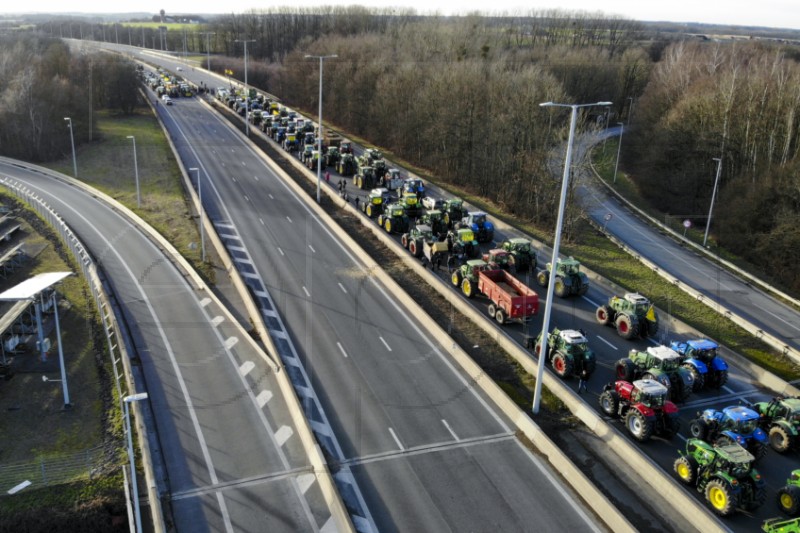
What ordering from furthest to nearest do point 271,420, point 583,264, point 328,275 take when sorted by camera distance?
point 583,264, point 328,275, point 271,420

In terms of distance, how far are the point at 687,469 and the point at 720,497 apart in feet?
4.46

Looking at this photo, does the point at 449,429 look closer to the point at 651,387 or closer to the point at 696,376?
the point at 651,387

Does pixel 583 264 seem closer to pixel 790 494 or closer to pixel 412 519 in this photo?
pixel 790 494

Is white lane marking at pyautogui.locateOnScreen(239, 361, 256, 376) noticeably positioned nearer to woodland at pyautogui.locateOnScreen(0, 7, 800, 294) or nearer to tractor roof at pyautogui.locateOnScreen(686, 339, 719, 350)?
tractor roof at pyautogui.locateOnScreen(686, 339, 719, 350)

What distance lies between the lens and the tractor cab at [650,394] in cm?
2177

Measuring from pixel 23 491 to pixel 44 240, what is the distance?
99.5 feet

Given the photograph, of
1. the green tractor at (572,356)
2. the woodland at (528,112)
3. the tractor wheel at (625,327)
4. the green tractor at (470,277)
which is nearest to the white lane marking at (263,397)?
the green tractor at (572,356)

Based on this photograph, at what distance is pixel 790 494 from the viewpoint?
18234 mm

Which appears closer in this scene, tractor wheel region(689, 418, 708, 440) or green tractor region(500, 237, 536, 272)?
tractor wheel region(689, 418, 708, 440)

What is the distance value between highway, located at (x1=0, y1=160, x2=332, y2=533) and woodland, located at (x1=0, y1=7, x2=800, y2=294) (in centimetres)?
2947

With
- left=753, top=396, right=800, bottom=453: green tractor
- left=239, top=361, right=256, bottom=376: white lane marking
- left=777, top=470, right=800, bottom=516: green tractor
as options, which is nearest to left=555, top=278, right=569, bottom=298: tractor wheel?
left=753, top=396, right=800, bottom=453: green tractor

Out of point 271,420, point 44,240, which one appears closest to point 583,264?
point 271,420

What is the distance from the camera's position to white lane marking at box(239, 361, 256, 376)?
2619 centimetres

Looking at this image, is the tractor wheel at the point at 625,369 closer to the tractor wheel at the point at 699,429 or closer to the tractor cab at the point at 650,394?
the tractor cab at the point at 650,394
